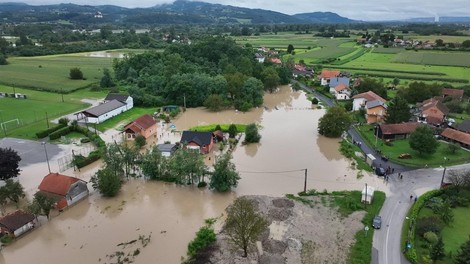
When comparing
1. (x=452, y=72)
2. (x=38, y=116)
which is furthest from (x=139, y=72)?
(x=452, y=72)

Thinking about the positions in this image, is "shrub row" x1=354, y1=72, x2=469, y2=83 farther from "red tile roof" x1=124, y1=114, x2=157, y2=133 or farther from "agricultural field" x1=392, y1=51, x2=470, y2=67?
"red tile roof" x1=124, y1=114, x2=157, y2=133

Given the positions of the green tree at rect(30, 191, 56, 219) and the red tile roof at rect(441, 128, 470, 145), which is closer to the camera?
the green tree at rect(30, 191, 56, 219)

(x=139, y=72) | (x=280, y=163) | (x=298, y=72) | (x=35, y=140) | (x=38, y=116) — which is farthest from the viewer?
(x=298, y=72)

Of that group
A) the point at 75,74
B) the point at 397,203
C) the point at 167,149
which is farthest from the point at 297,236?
the point at 75,74

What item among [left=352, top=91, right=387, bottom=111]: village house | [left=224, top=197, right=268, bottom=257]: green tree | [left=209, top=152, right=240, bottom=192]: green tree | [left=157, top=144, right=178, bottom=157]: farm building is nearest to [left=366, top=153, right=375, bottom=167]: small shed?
[left=209, top=152, right=240, bottom=192]: green tree

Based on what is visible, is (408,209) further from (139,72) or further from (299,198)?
(139,72)

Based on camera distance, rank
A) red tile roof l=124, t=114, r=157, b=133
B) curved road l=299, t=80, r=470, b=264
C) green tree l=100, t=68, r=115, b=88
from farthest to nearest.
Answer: green tree l=100, t=68, r=115, b=88
red tile roof l=124, t=114, r=157, b=133
curved road l=299, t=80, r=470, b=264
